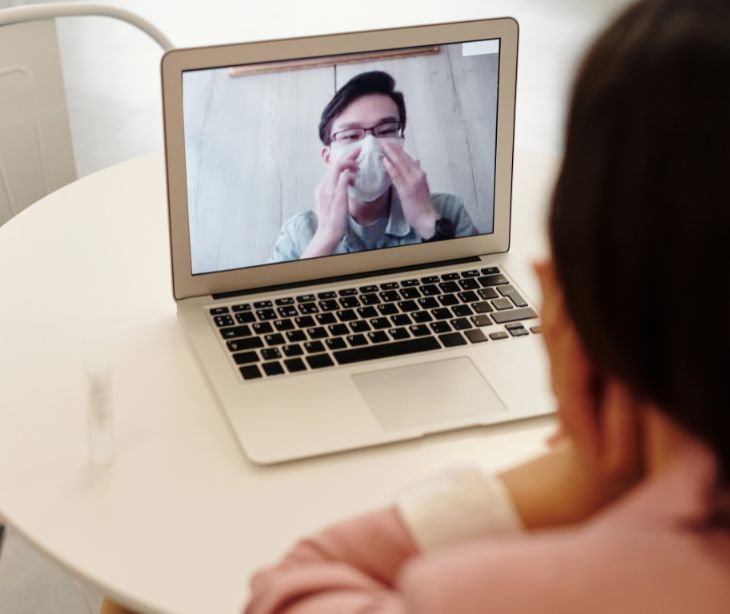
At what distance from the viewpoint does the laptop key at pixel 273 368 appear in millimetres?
1123

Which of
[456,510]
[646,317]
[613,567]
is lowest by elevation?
[456,510]

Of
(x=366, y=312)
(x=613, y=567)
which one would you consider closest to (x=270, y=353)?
(x=366, y=312)

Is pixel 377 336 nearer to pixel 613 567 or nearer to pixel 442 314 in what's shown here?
pixel 442 314

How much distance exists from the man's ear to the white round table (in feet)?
0.80

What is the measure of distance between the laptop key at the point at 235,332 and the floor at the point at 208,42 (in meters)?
2.20

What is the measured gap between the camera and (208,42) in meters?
3.93

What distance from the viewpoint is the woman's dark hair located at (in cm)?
48

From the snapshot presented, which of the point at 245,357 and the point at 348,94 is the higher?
the point at 348,94

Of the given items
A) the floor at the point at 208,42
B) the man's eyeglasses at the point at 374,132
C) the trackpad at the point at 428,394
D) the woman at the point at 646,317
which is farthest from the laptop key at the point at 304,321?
the floor at the point at 208,42

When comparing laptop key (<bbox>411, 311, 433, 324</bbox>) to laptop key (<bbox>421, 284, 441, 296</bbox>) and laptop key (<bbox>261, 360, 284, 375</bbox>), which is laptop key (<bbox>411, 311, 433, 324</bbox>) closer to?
laptop key (<bbox>421, 284, 441, 296</bbox>)

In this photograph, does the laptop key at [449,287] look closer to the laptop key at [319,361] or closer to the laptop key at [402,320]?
the laptop key at [402,320]

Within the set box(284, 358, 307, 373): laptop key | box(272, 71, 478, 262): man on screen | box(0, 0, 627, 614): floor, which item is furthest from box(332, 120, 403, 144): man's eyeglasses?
box(0, 0, 627, 614): floor

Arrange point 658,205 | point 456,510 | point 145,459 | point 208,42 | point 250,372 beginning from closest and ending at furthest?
point 658,205 → point 456,510 → point 145,459 → point 250,372 → point 208,42

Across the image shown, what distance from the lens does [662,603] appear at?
1.70 ft
